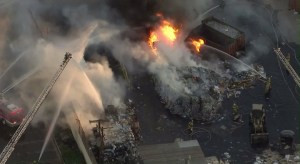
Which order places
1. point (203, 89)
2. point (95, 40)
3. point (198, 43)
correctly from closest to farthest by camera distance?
1. point (203, 89)
2. point (198, 43)
3. point (95, 40)


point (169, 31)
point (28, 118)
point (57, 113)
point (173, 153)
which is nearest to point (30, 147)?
point (28, 118)

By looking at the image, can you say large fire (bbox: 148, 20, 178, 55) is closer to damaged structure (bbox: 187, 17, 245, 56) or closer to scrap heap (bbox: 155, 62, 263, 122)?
damaged structure (bbox: 187, 17, 245, 56)

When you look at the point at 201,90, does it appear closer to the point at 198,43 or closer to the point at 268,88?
the point at 268,88

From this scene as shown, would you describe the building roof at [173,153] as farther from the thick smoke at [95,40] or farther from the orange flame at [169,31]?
the orange flame at [169,31]

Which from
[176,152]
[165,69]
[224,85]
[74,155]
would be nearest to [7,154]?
[74,155]

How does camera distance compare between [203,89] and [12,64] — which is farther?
[12,64]

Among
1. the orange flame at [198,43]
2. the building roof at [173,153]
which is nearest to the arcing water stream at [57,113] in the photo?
the building roof at [173,153]

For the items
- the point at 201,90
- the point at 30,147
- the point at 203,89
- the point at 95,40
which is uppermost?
the point at 95,40

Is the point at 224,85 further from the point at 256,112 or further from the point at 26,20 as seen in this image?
the point at 26,20

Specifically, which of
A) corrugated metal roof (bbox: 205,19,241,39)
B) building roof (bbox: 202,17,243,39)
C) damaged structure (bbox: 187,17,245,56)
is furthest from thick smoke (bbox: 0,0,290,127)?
corrugated metal roof (bbox: 205,19,241,39)
